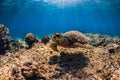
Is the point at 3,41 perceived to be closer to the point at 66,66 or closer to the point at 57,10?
the point at 66,66

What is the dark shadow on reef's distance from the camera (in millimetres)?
6742

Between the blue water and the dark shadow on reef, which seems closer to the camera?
the dark shadow on reef

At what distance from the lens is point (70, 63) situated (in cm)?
723

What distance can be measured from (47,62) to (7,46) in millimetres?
7056

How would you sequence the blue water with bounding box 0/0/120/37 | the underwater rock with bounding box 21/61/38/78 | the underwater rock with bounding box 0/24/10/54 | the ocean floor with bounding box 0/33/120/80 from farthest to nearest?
the blue water with bounding box 0/0/120/37 → the underwater rock with bounding box 0/24/10/54 → the ocean floor with bounding box 0/33/120/80 → the underwater rock with bounding box 21/61/38/78

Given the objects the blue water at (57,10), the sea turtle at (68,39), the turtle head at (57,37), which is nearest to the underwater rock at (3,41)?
the sea turtle at (68,39)

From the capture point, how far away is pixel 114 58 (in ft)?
26.4

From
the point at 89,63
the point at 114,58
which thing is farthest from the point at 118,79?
the point at 114,58

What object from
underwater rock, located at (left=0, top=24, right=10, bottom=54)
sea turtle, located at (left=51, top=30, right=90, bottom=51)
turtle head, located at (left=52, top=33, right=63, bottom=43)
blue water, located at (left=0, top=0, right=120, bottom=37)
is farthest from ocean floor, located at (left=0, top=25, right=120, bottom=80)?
blue water, located at (left=0, top=0, right=120, bottom=37)

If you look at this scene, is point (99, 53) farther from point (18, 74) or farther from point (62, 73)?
point (18, 74)

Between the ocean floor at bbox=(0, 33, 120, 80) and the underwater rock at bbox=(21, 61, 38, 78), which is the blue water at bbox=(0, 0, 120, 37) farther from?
the underwater rock at bbox=(21, 61, 38, 78)

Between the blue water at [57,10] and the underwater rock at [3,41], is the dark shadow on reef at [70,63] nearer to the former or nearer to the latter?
the underwater rock at [3,41]

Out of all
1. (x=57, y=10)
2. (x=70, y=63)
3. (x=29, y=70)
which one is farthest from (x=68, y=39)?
(x=57, y=10)

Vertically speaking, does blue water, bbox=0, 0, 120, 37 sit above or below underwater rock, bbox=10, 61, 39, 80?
above
